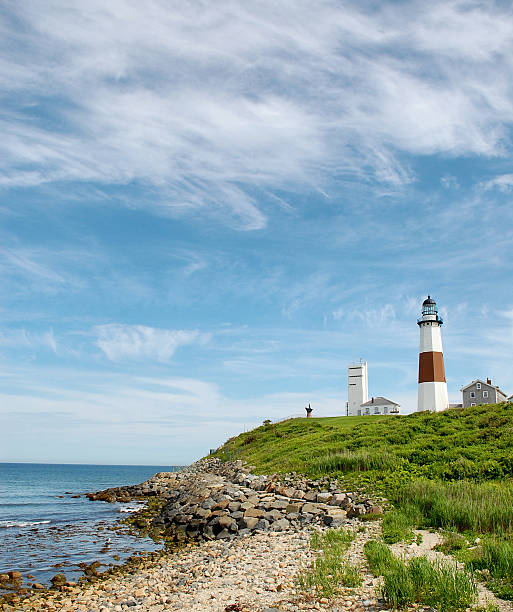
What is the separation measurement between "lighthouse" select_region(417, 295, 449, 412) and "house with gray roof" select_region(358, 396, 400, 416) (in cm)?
2076

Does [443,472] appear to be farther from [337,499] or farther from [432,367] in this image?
[432,367]

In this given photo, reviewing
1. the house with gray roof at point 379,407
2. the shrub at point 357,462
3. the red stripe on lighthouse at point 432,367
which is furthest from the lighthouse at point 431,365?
the shrub at point 357,462

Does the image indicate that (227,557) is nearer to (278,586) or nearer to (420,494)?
(278,586)

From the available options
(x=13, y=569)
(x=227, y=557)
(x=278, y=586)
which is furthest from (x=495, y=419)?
(x=13, y=569)

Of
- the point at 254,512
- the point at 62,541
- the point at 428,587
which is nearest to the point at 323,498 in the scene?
the point at 254,512

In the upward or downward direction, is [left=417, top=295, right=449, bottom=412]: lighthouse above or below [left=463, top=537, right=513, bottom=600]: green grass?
above

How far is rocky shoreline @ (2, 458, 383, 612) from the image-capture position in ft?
42.4

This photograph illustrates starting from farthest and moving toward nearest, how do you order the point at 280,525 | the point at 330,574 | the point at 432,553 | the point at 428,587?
the point at 280,525, the point at 432,553, the point at 330,574, the point at 428,587

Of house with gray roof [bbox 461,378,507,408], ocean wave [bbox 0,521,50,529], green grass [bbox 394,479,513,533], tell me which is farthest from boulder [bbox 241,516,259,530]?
house with gray roof [bbox 461,378,507,408]

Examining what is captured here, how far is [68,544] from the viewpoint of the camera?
2461cm

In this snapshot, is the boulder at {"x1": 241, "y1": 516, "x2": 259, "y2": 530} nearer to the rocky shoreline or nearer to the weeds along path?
the rocky shoreline

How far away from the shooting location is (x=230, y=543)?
18.8 meters

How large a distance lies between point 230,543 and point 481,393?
6216 cm

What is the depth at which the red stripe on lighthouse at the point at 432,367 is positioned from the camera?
193 ft
